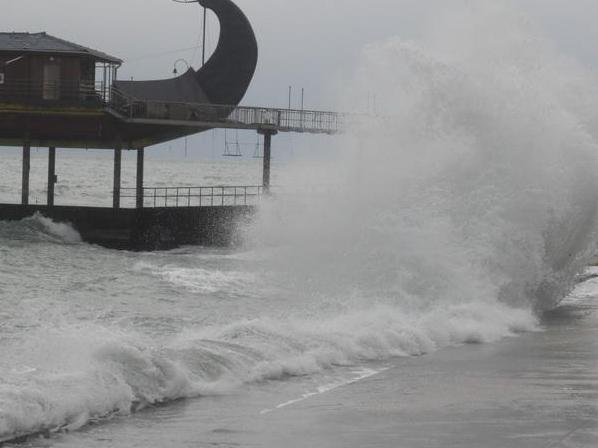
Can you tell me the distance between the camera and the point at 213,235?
4234 cm

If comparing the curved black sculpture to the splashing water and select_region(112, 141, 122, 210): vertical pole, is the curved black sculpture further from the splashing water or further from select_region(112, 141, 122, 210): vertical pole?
the splashing water

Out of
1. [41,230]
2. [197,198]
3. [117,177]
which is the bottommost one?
[197,198]

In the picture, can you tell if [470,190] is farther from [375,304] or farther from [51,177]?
[51,177]

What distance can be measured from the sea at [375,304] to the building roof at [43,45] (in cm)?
811

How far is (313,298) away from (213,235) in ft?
66.4

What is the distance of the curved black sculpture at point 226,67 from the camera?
48625 mm

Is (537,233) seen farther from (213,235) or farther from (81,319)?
(213,235)

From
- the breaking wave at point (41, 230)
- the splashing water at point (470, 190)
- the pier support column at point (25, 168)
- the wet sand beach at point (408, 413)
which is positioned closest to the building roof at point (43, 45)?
the pier support column at point (25, 168)

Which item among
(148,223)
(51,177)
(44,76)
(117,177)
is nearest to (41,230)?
(148,223)

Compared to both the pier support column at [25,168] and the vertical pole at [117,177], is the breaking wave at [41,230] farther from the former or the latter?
the pier support column at [25,168]

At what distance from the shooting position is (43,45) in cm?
4453

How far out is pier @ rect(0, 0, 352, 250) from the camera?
4062cm

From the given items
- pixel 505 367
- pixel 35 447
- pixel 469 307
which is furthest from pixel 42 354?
pixel 469 307

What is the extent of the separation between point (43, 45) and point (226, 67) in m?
7.55
